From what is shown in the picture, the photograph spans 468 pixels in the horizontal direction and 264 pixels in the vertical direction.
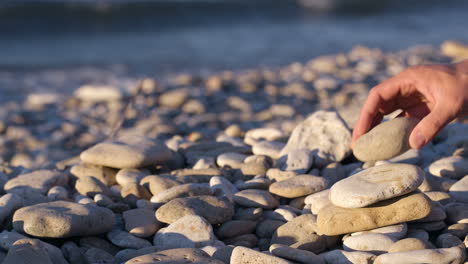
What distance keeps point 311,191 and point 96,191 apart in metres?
0.99

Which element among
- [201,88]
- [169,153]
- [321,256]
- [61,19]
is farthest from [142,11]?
[321,256]

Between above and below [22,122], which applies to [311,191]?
above

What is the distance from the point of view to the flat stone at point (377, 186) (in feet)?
6.63

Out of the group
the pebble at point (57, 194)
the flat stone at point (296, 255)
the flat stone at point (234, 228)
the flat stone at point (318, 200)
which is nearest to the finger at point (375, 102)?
the flat stone at point (318, 200)

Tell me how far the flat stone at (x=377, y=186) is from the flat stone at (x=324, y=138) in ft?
2.48

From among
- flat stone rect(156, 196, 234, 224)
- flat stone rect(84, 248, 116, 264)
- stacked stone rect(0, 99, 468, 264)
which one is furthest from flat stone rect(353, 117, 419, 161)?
flat stone rect(84, 248, 116, 264)

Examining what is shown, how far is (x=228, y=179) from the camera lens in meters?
2.77

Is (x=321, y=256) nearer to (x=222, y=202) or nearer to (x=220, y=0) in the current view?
(x=222, y=202)

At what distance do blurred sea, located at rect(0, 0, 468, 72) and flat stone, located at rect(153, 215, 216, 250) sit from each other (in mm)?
6528

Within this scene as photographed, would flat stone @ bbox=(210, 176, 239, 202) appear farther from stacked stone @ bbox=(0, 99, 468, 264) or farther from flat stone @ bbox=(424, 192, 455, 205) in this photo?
flat stone @ bbox=(424, 192, 455, 205)

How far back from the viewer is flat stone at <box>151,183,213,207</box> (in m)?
2.42

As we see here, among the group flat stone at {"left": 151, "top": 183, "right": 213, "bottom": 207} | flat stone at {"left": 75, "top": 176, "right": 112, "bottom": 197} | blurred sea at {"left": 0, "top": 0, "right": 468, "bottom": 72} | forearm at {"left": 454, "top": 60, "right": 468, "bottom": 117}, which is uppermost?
forearm at {"left": 454, "top": 60, "right": 468, "bottom": 117}

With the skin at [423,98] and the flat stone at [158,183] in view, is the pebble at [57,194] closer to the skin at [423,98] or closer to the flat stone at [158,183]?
the flat stone at [158,183]

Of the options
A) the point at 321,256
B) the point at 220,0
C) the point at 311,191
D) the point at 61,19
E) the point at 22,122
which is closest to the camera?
the point at 321,256
